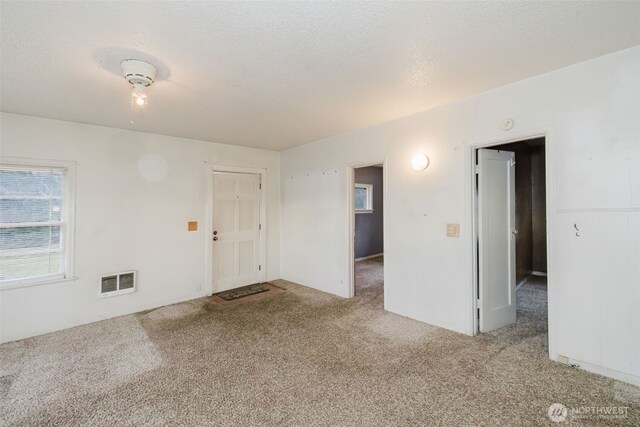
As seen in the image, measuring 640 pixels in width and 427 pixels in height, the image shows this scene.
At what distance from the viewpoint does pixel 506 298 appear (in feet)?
10.6

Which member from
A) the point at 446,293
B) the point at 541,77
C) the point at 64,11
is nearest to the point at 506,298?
the point at 446,293

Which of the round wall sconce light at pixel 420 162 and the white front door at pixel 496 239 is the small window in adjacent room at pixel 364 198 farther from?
the white front door at pixel 496 239

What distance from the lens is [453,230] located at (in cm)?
303

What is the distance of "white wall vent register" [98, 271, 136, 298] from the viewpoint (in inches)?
141

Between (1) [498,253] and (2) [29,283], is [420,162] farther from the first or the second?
(2) [29,283]

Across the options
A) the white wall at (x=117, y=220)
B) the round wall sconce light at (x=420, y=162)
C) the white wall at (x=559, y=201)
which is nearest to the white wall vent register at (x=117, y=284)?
the white wall at (x=117, y=220)

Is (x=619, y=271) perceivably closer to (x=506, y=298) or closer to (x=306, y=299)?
(x=506, y=298)

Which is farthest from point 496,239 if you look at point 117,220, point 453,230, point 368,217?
point 117,220

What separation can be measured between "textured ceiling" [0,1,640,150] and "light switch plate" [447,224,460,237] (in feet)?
4.27

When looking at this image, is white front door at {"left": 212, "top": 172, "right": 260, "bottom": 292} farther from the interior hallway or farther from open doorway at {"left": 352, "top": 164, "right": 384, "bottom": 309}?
open doorway at {"left": 352, "top": 164, "right": 384, "bottom": 309}

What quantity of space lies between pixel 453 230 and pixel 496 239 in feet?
1.80

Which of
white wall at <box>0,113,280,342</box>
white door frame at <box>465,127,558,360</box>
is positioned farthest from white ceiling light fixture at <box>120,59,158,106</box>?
white door frame at <box>465,127,558,360</box>

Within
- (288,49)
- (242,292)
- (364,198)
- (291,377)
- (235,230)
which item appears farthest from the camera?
(364,198)

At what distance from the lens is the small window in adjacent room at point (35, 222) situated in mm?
3059
